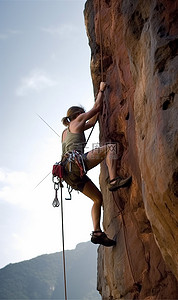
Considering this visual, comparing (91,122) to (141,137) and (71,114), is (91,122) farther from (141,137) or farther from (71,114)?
(141,137)

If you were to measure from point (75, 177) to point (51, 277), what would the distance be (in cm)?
12888

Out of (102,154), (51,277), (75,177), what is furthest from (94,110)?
(51,277)

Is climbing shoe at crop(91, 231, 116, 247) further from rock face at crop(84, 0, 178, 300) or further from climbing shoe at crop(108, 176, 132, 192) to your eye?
climbing shoe at crop(108, 176, 132, 192)

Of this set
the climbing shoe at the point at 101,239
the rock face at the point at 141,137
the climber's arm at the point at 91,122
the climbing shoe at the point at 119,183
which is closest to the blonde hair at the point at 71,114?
the climber's arm at the point at 91,122

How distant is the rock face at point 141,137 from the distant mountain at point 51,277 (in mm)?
104817

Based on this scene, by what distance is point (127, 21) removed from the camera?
5.38 metres

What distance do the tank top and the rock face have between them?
0.62 m

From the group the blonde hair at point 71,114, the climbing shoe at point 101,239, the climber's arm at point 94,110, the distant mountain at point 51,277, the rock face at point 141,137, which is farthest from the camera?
the distant mountain at point 51,277

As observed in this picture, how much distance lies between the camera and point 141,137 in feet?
15.0

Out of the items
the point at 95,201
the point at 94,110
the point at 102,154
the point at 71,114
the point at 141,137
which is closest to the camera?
the point at 141,137

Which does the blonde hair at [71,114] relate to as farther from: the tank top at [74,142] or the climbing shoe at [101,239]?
the climbing shoe at [101,239]

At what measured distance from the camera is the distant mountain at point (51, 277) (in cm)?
10812

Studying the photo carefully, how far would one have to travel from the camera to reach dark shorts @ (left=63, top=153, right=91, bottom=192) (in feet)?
20.6

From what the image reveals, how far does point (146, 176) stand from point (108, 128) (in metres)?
3.03
